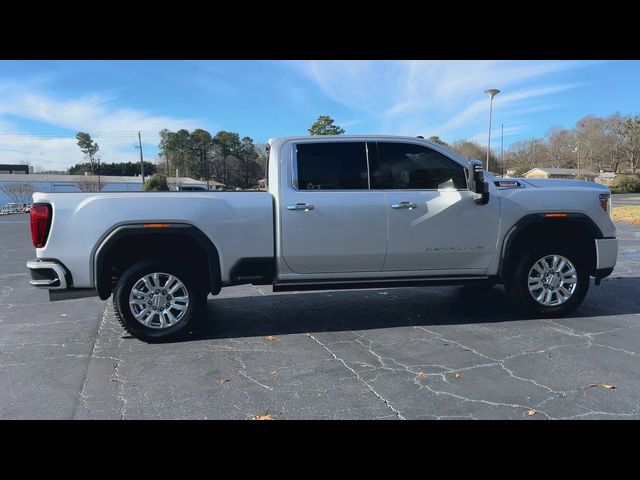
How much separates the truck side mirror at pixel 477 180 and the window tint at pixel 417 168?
192mm

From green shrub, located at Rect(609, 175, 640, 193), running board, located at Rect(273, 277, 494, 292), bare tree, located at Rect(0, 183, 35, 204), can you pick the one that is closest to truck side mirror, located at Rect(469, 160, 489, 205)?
running board, located at Rect(273, 277, 494, 292)

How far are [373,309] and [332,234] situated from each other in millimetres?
1609

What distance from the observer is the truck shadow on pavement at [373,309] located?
17.6ft

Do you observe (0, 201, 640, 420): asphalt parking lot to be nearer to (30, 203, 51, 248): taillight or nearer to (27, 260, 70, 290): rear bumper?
(27, 260, 70, 290): rear bumper

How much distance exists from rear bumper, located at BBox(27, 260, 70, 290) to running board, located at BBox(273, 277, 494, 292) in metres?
2.12

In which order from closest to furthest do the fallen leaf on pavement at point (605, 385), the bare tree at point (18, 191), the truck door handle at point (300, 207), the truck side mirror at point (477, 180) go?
the fallen leaf on pavement at point (605, 385), the truck door handle at point (300, 207), the truck side mirror at point (477, 180), the bare tree at point (18, 191)

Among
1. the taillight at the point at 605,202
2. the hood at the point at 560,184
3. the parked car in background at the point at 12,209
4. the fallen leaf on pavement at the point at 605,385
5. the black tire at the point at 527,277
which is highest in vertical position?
the hood at the point at 560,184

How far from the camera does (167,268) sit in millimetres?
4699

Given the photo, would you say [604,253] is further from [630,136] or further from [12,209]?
[630,136]

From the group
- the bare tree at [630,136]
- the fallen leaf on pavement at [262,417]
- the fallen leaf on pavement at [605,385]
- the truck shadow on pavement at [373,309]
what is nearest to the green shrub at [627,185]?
the bare tree at [630,136]

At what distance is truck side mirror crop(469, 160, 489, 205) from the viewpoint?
500 cm

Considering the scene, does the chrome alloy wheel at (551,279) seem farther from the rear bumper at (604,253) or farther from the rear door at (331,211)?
the rear door at (331,211)

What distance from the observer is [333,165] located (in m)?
5.11
